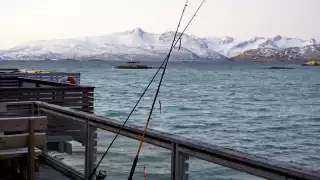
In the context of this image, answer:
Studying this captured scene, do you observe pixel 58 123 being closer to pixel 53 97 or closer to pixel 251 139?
pixel 53 97

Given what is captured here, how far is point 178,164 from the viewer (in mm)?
4312

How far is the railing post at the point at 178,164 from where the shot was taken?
14.0ft

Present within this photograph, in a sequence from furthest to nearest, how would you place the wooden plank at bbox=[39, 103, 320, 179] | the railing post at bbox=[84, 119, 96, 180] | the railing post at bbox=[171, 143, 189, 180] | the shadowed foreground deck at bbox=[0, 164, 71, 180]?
the shadowed foreground deck at bbox=[0, 164, 71, 180] → the railing post at bbox=[84, 119, 96, 180] → the railing post at bbox=[171, 143, 189, 180] → the wooden plank at bbox=[39, 103, 320, 179]

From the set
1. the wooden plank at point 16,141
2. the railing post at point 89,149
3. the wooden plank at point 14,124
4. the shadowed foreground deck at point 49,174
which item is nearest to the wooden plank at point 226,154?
Answer: the railing post at point 89,149

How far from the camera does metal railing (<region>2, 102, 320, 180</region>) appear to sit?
317 centimetres

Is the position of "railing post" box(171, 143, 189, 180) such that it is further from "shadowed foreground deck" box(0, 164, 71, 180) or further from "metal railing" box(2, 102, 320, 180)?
"shadowed foreground deck" box(0, 164, 71, 180)

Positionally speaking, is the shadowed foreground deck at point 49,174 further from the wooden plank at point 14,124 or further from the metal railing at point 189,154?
the wooden plank at point 14,124

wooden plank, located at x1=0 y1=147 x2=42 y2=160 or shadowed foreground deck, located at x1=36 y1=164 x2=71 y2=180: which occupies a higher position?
wooden plank, located at x1=0 y1=147 x2=42 y2=160

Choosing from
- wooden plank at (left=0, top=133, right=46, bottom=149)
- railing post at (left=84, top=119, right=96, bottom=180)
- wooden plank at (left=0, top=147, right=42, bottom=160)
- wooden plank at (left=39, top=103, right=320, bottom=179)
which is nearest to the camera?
wooden plank at (left=39, top=103, right=320, bottom=179)

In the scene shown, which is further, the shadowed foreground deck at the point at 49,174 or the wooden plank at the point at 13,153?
the shadowed foreground deck at the point at 49,174

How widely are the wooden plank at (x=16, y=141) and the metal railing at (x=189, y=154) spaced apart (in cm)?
69

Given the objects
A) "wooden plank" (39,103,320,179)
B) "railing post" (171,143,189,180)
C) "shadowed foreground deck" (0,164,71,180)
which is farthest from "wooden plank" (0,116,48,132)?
"railing post" (171,143,189,180)

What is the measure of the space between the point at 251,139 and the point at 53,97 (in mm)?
15561

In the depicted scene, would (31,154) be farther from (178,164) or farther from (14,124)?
(178,164)
